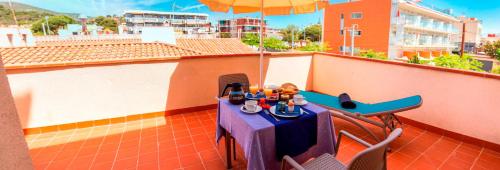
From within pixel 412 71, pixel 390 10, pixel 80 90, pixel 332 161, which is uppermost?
pixel 390 10

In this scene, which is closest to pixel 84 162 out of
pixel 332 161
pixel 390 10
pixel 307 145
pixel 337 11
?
pixel 307 145

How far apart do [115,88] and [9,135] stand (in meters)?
2.71

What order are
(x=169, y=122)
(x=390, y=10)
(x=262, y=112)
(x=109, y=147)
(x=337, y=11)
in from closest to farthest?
(x=262, y=112), (x=109, y=147), (x=169, y=122), (x=390, y=10), (x=337, y=11)

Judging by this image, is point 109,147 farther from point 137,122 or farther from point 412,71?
point 412,71

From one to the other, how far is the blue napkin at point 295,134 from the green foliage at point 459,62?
159 inches

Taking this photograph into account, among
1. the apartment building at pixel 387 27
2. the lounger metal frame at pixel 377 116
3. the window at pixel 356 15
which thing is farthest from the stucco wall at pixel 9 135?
the window at pixel 356 15

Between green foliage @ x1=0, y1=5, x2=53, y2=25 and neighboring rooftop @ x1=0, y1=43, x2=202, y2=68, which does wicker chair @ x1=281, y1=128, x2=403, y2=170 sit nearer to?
neighboring rooftop @ x1=0, y1=43, x2=202, y2=68

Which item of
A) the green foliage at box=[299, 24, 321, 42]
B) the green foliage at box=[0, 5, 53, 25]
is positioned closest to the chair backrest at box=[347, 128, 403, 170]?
the green foliage at box=[0, 5, 53, 25]

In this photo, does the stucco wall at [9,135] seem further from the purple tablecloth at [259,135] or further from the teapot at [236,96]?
the teapot at [236,96]

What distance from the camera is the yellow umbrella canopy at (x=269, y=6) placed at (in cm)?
342

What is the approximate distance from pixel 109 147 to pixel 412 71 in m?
4.09

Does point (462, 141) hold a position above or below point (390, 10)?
below

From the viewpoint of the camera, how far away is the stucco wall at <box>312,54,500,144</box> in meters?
2.66

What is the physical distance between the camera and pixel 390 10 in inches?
927
